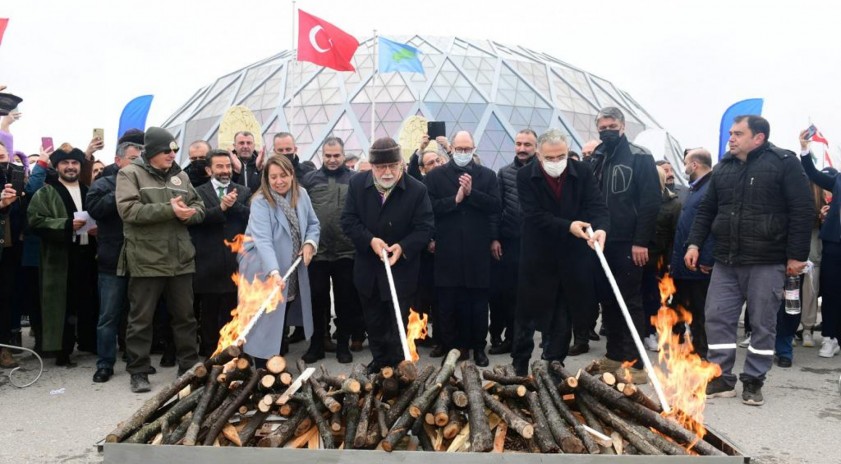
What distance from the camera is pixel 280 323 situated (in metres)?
5.78

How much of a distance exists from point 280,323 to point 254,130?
4425mm

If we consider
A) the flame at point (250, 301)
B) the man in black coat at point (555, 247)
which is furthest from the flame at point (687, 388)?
the flame at point (250, 301)

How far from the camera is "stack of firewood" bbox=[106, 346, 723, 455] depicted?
11.9 ft

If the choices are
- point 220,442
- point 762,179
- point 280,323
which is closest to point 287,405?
point 220,442

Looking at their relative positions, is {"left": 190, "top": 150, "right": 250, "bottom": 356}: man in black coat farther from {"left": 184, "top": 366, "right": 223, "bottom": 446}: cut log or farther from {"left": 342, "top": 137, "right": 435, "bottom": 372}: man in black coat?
{"left": 184, "top": 366, "right": 223, "bottom": 446}: cut log

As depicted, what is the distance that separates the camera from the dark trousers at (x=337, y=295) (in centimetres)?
703

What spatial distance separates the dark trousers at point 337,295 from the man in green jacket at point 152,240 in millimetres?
1371

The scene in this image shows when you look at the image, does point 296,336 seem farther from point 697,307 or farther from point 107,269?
point 697,307

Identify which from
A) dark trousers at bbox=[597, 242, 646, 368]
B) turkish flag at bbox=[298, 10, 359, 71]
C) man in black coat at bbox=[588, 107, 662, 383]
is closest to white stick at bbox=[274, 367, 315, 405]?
man in black coat at bbox=[588, 107, 662, 383]

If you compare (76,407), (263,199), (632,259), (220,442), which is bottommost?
(76,407)

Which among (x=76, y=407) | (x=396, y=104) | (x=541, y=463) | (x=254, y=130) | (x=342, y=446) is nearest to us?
(x=541, y=463)

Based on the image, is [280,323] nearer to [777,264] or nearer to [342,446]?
[342,446]

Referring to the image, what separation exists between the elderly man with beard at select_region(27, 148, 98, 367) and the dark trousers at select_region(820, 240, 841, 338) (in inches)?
295

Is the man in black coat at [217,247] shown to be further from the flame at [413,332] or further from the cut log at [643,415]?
the cut log at [643,415]
